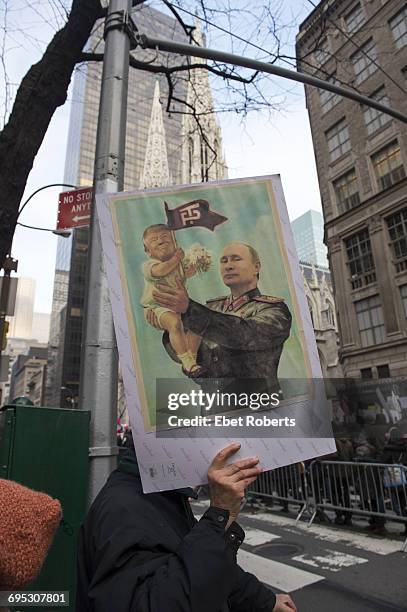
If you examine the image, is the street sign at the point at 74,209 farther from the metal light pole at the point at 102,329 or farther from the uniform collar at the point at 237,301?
the uniform collar at the point at 237,301

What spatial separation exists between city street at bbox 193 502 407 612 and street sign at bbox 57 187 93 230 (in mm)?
4892

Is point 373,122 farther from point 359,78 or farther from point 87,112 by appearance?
point 87,112

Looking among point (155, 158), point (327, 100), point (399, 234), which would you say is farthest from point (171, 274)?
point (155, 158)

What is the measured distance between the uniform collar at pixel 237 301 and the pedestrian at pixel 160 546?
53cm

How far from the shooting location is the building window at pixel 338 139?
3035cm

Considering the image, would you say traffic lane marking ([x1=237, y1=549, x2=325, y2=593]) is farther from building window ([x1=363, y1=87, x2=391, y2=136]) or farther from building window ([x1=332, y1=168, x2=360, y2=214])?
building window ([x1=363, y1=87, x2=391, y2=136])

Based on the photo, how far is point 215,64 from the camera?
7.23 meters

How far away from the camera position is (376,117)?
28.0 metres

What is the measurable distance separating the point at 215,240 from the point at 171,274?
0.24 meters

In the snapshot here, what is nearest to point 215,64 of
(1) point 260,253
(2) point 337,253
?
(1) point 260,253

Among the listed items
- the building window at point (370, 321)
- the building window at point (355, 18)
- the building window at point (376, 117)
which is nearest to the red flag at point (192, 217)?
the building window at point (370, 321)

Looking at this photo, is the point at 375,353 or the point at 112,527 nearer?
the point at 112,527

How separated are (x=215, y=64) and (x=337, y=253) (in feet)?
80.1

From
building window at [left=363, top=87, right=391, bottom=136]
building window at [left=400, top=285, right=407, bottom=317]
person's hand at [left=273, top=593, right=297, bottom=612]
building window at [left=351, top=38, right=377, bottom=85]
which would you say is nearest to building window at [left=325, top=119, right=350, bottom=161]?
building window at [left=363, top=87, right=391, bottom=136]
